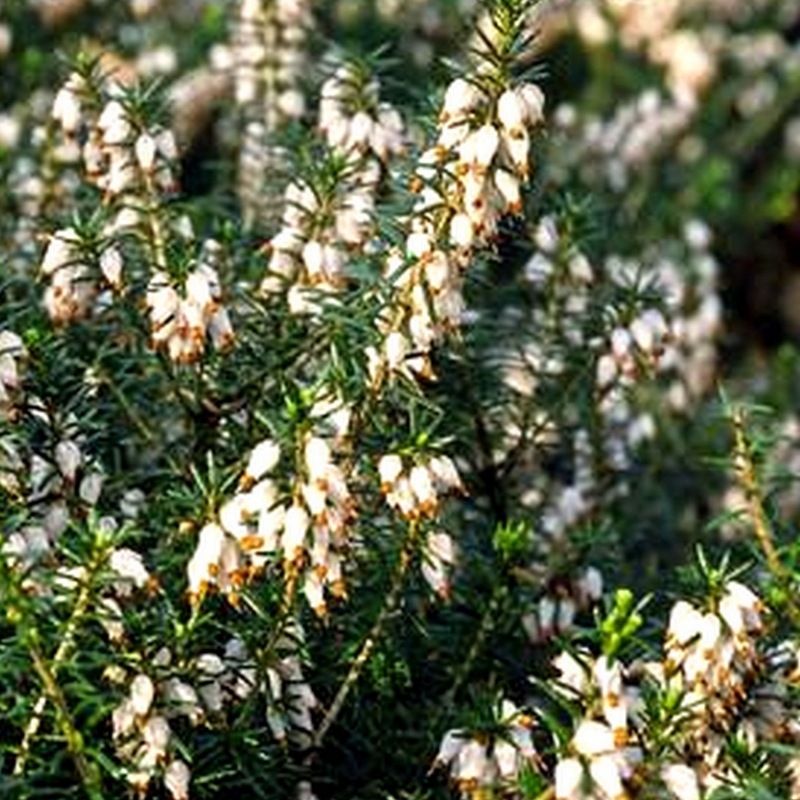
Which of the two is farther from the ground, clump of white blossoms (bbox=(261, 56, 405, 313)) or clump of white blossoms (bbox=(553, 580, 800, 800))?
clump of white blossoms (bbox=(261, 56, 405, 313))

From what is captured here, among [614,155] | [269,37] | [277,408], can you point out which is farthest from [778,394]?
[277,408]

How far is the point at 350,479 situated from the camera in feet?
19.9

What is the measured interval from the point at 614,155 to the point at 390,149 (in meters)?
4.58

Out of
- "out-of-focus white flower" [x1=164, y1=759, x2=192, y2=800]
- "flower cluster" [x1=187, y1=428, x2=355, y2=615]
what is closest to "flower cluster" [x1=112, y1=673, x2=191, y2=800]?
"out-of-focus white flower" [x1=164, y1=759, x2=192, y2=800]

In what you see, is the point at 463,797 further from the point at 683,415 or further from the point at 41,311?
the point at 683,415

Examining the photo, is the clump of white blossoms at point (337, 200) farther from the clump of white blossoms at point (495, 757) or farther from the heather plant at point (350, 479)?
the clump of white blossoms at point (495, 757)

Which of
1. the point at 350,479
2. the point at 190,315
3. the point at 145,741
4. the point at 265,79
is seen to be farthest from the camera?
the point at 265,79

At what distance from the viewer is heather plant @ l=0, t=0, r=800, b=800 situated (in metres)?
5.68

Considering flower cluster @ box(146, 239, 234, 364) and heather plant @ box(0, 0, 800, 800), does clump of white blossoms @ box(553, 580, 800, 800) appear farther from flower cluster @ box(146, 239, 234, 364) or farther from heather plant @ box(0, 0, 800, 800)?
flower cluster @ box(146, 239, 234, 364)

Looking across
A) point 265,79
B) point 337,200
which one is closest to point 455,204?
point 337,200

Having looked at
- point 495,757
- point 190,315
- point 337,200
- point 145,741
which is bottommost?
point 495,757

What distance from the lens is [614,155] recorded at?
12211mm

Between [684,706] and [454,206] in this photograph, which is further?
[454,206]

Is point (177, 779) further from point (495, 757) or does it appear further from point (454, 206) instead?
point (454, 206)
